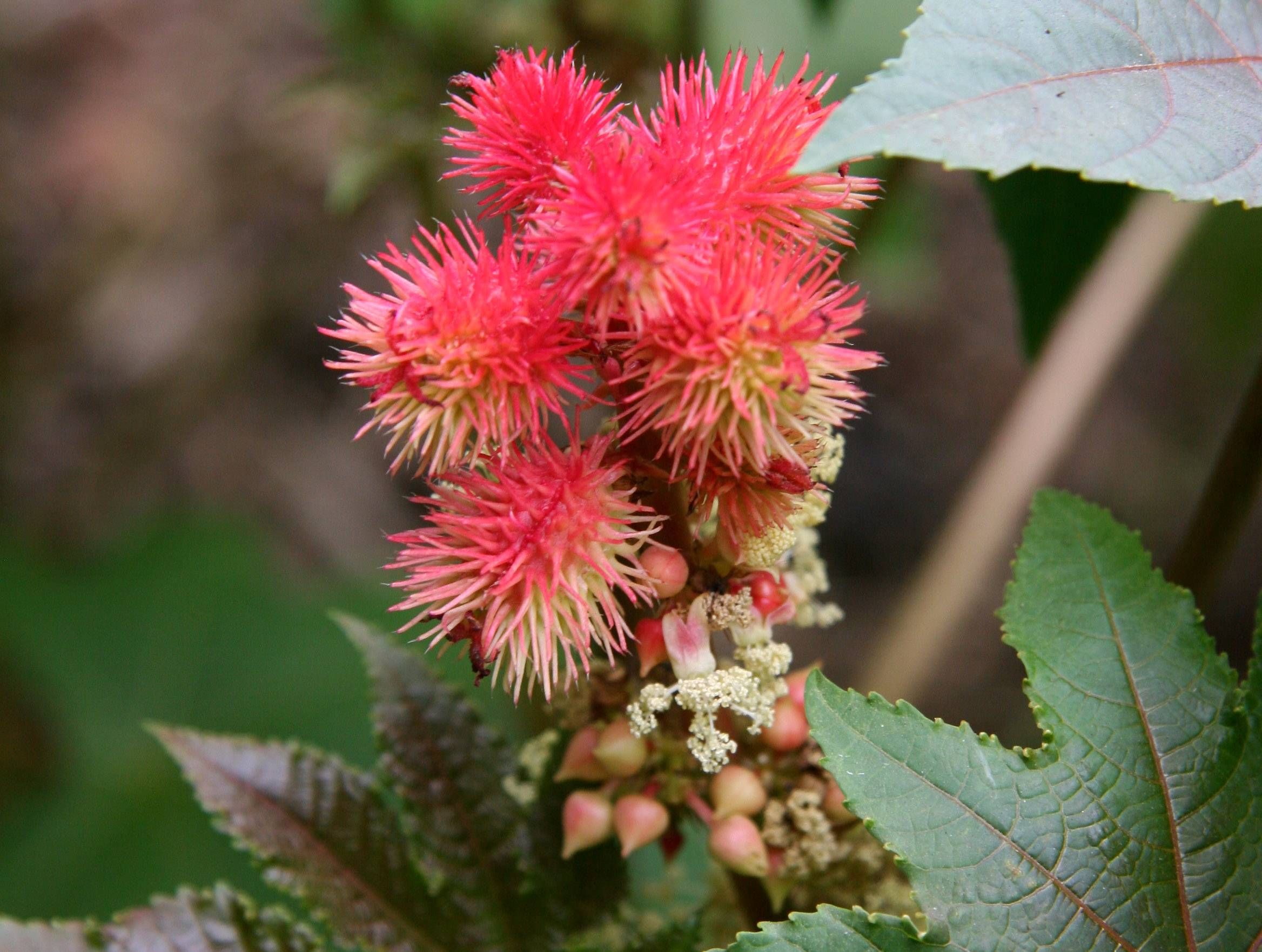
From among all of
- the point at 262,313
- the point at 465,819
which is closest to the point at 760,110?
the point at 465,819

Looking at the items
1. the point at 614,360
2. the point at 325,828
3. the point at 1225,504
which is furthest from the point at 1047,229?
the point at 325,828

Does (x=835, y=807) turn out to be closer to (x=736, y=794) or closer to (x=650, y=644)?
(x=736, y=794)

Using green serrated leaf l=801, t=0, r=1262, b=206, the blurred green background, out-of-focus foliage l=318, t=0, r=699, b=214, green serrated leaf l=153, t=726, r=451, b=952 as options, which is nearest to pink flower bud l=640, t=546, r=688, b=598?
green serrated leaf l=801, t=0, r=1262, b=206

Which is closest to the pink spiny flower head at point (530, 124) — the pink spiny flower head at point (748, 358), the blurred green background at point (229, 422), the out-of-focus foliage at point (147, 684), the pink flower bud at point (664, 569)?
the pink spiny flower head at point (748, 358)

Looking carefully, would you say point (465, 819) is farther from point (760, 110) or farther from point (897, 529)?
point (897, 529)

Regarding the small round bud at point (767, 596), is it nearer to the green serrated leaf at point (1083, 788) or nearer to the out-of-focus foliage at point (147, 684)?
the green serrated leaf at point (1083, 788)

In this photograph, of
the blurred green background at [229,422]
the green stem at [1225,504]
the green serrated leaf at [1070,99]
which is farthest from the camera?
the blurred green background at [229,422]
